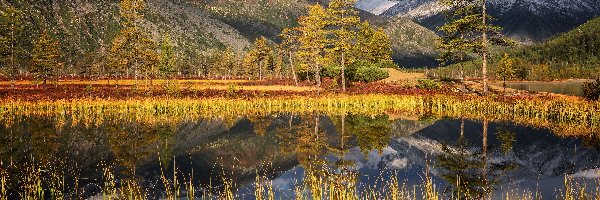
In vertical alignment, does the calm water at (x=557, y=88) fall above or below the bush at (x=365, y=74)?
below

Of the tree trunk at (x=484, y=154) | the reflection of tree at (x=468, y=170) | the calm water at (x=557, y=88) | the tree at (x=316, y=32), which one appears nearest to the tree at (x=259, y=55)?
the tree at (x=316, y=32)

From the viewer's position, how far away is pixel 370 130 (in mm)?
24016

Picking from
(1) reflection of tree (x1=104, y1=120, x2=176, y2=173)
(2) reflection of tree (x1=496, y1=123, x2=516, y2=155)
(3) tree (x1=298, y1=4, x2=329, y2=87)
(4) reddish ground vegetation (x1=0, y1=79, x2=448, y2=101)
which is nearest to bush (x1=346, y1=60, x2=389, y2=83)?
(4) reddish ground vegetation (x1=0, y1=79, x2=448, y2=101)

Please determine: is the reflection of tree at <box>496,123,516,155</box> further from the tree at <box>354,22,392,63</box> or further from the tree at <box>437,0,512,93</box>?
the tree at <box>354,22,392,63</box>

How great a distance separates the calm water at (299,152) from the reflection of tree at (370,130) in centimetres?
6

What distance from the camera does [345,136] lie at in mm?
22016

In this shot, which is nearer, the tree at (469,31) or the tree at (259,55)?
the tree at (469,31)

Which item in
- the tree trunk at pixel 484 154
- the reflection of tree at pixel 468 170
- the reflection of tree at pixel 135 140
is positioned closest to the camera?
the reflection of tree at pixel 468 170

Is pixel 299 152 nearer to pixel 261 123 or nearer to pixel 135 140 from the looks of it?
pixel 135 140

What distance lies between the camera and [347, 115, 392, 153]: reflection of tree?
1981cm

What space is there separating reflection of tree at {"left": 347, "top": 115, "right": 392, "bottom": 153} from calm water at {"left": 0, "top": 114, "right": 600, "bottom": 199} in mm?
62

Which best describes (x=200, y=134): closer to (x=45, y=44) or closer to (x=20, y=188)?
(x=20, y=188)

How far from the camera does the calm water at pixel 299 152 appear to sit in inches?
522

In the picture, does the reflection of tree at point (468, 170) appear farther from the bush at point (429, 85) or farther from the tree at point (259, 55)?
the tree at point (259, 55)
